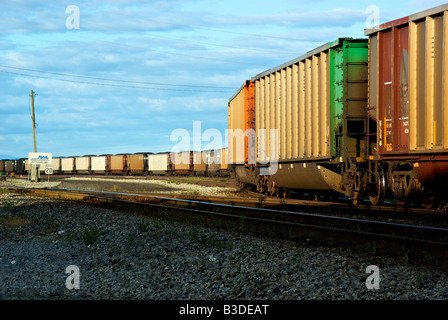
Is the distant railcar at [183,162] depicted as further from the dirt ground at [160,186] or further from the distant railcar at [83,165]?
the distant railcar at [83,165]

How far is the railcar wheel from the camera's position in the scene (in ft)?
38.6

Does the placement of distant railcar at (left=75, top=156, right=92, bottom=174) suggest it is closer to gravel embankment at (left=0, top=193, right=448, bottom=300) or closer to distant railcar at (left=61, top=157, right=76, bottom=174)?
distant railcar at (left=61, top=157, right=76, bottom=174)

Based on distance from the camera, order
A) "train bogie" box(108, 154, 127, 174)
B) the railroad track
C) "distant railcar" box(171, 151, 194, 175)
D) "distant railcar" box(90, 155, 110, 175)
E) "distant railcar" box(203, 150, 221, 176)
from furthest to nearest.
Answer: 1. "distant railcar" box(90, 155, 110, 175)
2. "train bogie" box(108, 154, 127, 174)
3. "distant railcar" box(171, 151, 194, 175)
4. "distant railcar" box(203, 150, 221, 176)
5. the railroad track

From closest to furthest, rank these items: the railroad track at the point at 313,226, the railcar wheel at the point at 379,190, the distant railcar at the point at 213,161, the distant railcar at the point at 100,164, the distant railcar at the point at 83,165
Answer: the railroad track at the point at 313,226 < the railcar wheel at the point at 379,190 < the distant railcar at the point at 213,161 < the distant railcar at the point at 100,164 < the distant railcar at the point at 83,165

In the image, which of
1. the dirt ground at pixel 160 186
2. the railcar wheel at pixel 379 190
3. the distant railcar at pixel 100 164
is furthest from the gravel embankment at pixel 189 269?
the distant railcar at pixel 100 164

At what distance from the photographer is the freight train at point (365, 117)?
9836 mm

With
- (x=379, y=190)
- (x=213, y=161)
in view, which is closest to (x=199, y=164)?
(x=213, y=161)

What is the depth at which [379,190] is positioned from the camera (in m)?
11.9

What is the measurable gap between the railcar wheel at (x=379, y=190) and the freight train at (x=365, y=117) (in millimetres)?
25

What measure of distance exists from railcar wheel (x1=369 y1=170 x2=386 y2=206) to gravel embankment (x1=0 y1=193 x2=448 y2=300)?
16.1 ft

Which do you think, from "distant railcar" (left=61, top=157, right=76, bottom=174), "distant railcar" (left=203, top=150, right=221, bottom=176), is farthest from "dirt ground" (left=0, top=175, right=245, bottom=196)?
"distant railcar" (left=61, top=157, right=76, bottom=174)

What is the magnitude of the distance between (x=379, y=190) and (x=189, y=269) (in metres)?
7.17

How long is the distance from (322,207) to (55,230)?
22.1ft
